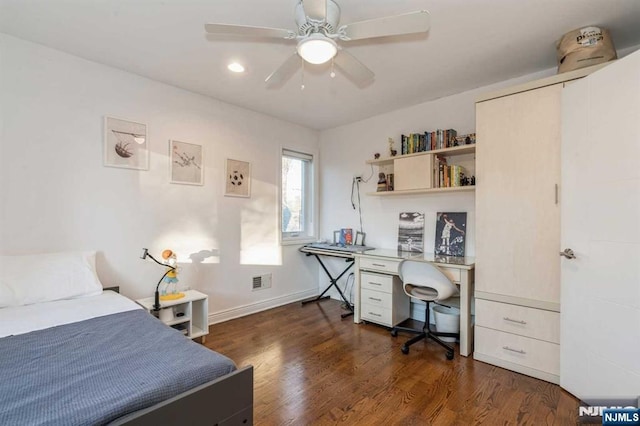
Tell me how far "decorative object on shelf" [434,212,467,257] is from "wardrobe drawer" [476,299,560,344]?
2.39 feet

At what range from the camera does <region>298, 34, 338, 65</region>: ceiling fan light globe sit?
1.59 metres

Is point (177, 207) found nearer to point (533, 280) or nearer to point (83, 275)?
point (83, 275)

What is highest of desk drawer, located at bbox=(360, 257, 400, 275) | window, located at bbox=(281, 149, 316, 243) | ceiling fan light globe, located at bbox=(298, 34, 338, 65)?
ceiling fan light globe, located at bbox=(298, 34, 338, 65)

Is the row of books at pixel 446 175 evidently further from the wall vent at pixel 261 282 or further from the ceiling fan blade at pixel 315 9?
the wall vent at pixel 261 282

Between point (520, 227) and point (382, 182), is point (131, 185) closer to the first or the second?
point (382, 182)

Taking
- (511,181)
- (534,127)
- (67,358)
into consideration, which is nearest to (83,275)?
(67,358)

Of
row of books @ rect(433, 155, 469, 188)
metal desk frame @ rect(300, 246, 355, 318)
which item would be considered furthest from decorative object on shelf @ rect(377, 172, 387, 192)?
metal desk frame @ rect(300, 246, 355, 318)

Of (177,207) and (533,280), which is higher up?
(177,207)

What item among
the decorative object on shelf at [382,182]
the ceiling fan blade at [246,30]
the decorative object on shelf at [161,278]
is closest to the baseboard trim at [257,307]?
the decorative object on shelf at [161,278]

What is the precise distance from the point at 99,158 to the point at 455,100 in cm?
346

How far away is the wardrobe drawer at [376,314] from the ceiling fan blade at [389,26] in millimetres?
2522

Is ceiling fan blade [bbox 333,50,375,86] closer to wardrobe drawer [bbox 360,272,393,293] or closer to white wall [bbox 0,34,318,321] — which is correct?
white wall [bbox 0,34,318,321]

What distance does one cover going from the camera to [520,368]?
2258 millimetres

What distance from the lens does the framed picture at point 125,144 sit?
2570 millimetres
